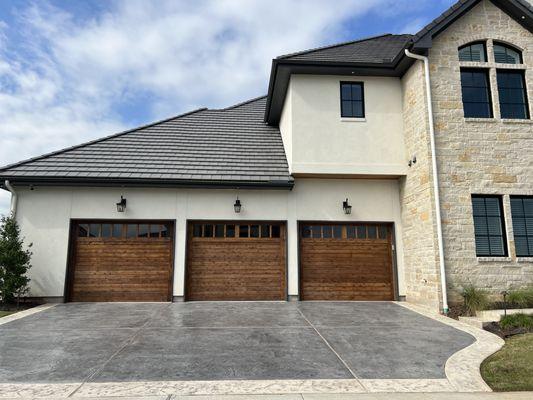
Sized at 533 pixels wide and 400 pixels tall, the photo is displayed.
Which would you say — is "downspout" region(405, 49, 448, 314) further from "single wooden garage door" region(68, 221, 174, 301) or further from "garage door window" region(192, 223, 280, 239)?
"single wooden garage door" region(68, 221, 174, 301)

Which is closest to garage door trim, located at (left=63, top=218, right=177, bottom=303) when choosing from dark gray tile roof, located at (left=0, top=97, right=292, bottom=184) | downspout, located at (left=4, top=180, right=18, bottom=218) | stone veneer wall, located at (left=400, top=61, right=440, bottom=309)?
dark gray tile roof, located at (left=0, top=97, right=292, bottom=184)

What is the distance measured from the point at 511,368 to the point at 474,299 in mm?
3758

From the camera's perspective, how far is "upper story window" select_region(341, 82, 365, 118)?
10570 mm

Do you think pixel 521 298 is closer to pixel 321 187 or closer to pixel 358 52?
pixel 321 187

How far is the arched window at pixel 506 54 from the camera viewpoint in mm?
9711

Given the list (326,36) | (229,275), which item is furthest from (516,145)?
(326,36)

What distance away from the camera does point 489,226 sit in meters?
8.87

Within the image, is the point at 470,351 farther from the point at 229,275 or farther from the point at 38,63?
the point at 38,63

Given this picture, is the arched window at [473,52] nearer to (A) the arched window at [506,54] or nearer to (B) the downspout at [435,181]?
(A) the arched window at [506,54]

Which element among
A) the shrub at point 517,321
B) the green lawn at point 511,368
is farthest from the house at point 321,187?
the green lawn at point 511,368

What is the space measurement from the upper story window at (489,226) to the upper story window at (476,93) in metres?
2.36

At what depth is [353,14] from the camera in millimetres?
10906

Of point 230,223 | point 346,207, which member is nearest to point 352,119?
point 346,207

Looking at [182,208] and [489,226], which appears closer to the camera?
[489,226]
